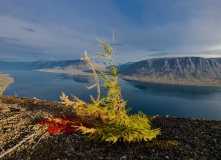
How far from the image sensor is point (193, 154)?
23.0ft

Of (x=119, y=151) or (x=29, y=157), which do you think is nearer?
(x=29, y=157)

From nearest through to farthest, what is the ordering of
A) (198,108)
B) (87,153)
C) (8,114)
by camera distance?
(87,153) < (8,114) < (198,108)

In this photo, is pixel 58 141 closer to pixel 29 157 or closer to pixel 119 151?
pixel 29 157

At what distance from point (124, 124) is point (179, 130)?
632cm

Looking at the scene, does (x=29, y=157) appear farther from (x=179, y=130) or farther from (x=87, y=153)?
(x=179, y=130)

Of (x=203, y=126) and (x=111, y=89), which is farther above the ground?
(x=111, y=89)

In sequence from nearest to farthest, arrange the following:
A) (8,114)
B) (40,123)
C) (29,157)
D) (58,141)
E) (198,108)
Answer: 1. (29,157)
2. (58,141)
3. (40,123)
4. (8,114)
5. (198,108)

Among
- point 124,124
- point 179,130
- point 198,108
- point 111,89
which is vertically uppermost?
point 111,89

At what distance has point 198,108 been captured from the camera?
120 m

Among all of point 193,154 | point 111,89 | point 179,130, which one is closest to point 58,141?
point 111,89

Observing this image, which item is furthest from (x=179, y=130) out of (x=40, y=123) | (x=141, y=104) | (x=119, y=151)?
(x=141, y=104)

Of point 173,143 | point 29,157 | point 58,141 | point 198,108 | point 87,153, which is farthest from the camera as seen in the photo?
point 198,108

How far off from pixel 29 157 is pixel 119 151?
5556mm

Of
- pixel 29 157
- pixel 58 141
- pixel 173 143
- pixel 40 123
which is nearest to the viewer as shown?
pixel 29 157
